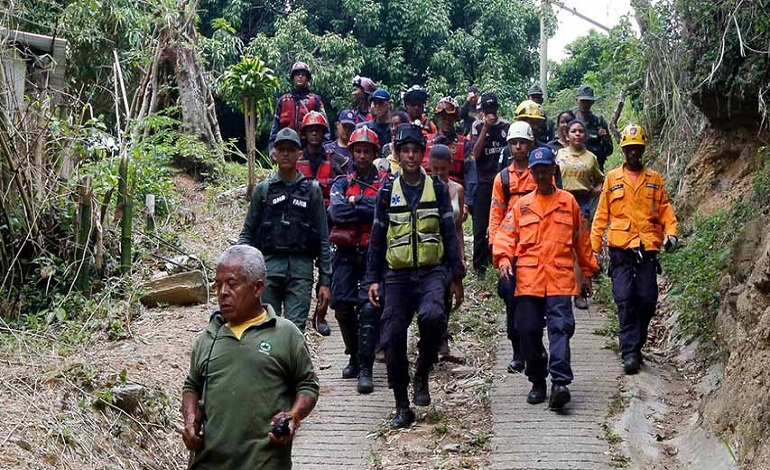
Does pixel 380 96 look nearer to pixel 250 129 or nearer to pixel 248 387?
pixel 250 129

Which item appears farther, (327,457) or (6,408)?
(327,457)

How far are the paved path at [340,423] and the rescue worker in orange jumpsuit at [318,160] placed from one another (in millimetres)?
815

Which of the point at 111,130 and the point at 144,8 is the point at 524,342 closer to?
the point at 111,130

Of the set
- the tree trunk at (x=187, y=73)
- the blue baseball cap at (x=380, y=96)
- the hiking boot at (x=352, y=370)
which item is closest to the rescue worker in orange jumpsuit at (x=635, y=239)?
the hiking boot at (x=352, y=370)

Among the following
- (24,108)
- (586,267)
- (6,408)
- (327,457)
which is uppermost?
(24,108)

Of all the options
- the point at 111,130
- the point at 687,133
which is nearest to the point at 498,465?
the point at 687,133

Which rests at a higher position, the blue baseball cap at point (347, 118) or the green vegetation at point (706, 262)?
the blue baseball cap at point (347, 118)

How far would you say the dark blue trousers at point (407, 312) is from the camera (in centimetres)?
745

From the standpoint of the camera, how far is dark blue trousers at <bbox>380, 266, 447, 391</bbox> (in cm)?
745

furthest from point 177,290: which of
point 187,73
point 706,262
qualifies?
point 187,73

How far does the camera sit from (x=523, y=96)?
22.0 m

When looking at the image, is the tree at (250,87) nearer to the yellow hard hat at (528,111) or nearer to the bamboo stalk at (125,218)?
the bamboo stalk at (125,218)

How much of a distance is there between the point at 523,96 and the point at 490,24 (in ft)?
5.75

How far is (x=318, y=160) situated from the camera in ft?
31.7
